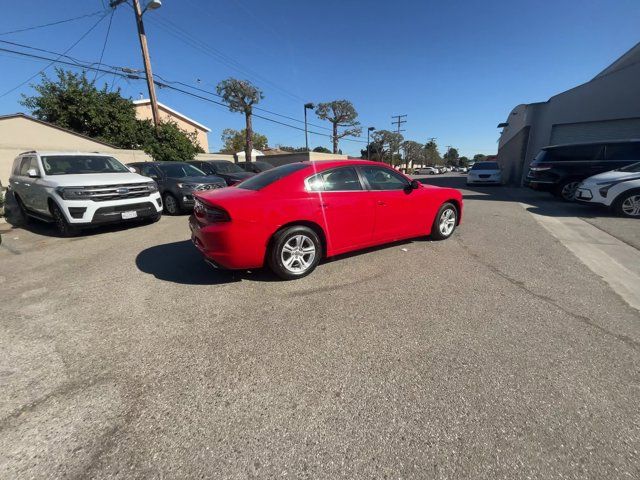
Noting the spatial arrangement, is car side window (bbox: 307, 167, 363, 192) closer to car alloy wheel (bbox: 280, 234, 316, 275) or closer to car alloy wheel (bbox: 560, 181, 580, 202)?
car alloy wheel (bbox: 280, 234, 316, 275)

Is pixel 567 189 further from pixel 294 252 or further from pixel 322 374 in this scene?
pixel 322 374

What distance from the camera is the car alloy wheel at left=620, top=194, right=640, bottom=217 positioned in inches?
271

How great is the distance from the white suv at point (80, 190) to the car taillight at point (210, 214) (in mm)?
3266

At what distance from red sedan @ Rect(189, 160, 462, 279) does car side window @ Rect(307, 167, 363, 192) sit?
1cm

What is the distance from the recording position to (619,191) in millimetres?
6969

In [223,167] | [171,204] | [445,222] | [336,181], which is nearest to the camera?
[336,181]

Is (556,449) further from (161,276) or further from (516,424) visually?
(161,276)

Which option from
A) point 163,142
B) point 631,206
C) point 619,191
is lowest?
point 631,206

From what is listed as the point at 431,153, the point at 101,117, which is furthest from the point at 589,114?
the point at 431,153

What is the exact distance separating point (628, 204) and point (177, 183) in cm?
1141

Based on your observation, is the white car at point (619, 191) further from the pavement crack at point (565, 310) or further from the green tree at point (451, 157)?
the green tree at point (451, 157)

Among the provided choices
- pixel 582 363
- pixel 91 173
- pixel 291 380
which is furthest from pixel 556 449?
pixel 91 173

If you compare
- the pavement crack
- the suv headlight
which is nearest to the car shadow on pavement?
the suv headlight

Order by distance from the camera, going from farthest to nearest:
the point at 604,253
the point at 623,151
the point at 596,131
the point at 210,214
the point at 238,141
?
the point at 238,141 < the point at 596,131 < the point at 623,151 < the point at 604,253 < the point at 210,214
